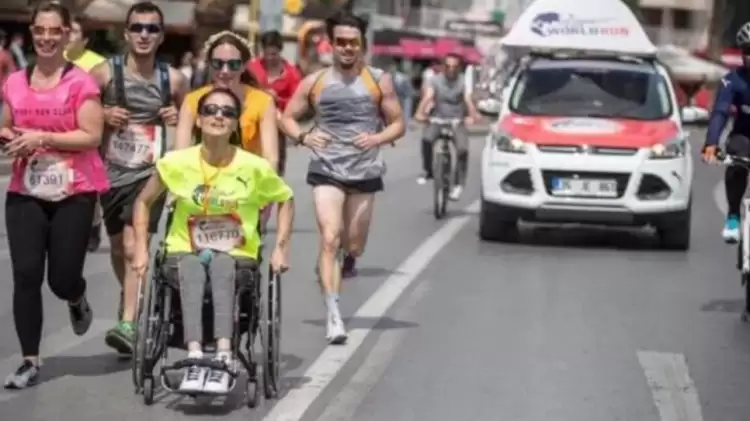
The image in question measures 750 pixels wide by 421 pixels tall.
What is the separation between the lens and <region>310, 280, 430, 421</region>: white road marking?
358 inches

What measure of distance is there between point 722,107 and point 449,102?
31.2 ft

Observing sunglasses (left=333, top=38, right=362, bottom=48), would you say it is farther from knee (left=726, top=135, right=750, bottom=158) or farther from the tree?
the tree

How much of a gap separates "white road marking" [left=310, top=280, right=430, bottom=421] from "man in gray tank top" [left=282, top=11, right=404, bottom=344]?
1.81ft

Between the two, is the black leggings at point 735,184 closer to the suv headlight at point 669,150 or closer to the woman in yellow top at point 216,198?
the suv headlight at point 669,150

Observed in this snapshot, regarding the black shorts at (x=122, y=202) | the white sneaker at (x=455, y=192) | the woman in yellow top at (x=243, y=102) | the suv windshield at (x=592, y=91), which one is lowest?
the white sneaker at (x=455, y=192)

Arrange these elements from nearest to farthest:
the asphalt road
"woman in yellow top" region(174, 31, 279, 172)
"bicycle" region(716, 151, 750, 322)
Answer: the asphalt road < "woman in yellow top" region(174, 31, 279, 172) < "bicycle" region(716, 151, 750, 322)

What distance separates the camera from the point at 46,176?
952cm

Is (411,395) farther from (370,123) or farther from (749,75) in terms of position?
(749,75)

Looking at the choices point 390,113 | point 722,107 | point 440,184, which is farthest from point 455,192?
point 390,113

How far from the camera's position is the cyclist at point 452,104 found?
22.6 m

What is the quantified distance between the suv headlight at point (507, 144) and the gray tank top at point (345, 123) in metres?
6.41

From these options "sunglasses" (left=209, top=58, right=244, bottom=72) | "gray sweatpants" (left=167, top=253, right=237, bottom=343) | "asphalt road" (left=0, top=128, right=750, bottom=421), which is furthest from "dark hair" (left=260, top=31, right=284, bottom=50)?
"gray sweatpants" (left=167, top=253, right=237, bottom=343)

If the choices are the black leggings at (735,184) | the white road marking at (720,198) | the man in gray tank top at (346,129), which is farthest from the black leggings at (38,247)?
the white road marking at (720,198)

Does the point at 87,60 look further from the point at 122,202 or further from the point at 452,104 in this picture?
the point at 452,104
